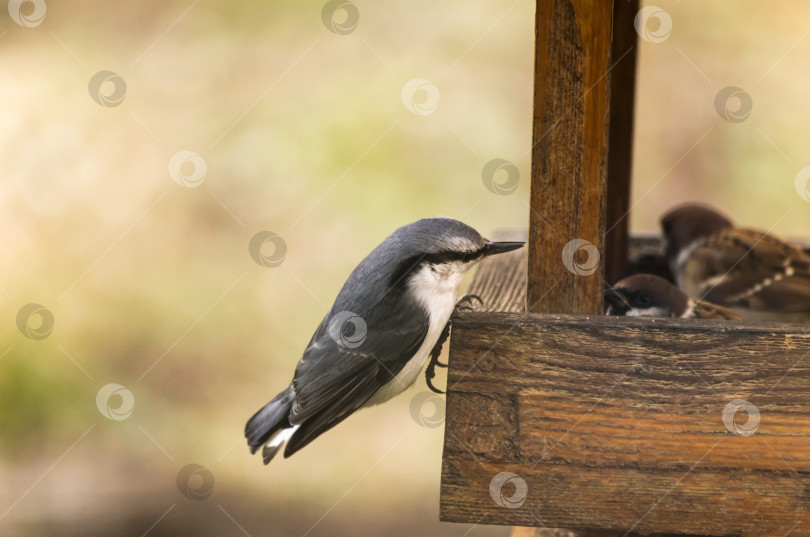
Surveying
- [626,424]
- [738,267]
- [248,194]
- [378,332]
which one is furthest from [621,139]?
[248,194]

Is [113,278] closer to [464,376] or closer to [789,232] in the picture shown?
[464,376]

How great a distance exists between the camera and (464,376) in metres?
1.84

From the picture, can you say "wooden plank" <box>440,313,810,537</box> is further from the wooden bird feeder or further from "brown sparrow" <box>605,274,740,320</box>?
"brown sparrow" <box>605,274,740,320</box>

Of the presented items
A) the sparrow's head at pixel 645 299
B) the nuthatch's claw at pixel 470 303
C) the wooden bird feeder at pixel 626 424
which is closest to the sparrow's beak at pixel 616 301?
the sparrow's head at pixel 645 299

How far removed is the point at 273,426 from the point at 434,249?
61 cm

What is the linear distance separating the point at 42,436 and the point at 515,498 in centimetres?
390

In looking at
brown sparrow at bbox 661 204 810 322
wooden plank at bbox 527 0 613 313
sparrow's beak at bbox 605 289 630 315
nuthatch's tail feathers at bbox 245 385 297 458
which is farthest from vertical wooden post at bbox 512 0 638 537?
brown sparrow at bbox 661 204 810 322

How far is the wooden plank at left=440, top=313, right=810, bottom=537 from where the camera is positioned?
5.84 ft

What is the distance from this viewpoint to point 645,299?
2.64m

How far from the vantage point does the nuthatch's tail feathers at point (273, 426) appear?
7.29 feet

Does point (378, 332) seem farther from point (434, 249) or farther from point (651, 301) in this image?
point (651, 301)

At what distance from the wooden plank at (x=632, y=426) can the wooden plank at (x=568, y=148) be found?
0.76ft

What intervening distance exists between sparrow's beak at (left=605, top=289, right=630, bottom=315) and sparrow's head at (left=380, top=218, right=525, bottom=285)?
1.35ft

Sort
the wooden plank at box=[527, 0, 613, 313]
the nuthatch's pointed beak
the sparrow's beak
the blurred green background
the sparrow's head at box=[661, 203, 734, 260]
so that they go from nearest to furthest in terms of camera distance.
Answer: the wooden plank at box=[527, 0, 613, 313], the nuthatch's pointed beak, the sparrow's beak, the sparrow's head at box=[661, 203, 734, 260], the blurred green background
